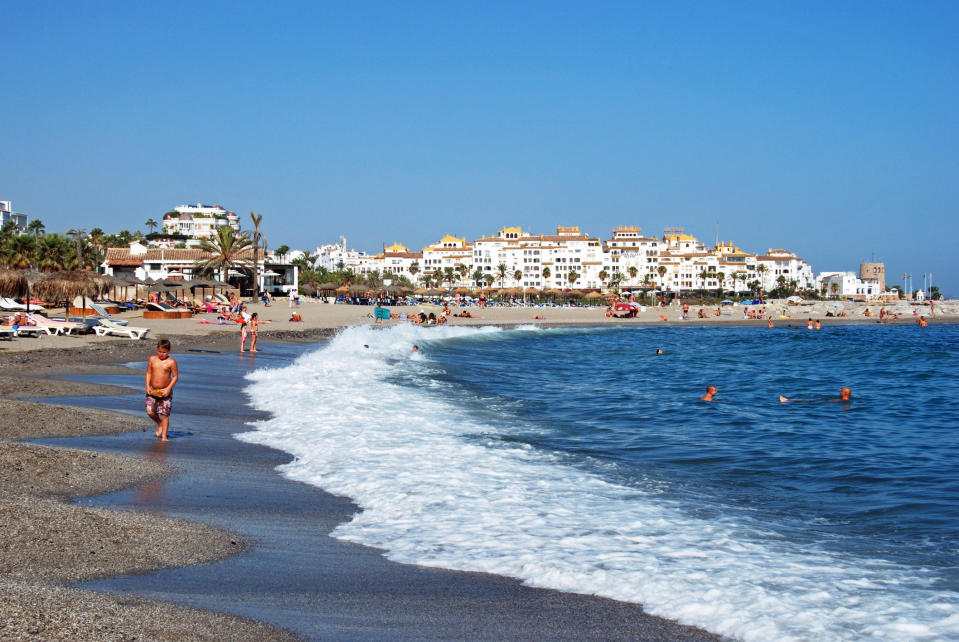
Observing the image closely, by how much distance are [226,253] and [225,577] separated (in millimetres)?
64470

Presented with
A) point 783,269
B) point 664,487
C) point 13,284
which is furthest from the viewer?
point 783,269

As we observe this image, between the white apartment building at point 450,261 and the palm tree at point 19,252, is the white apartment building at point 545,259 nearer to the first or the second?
the white apartment building at point 450,261

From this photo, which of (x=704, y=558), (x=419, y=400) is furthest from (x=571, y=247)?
(x=704, y=558)

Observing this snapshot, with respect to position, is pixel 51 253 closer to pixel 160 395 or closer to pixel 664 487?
pixel 160 395

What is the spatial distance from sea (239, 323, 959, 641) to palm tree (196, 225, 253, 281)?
162 ft

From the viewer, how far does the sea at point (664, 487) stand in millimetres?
5121

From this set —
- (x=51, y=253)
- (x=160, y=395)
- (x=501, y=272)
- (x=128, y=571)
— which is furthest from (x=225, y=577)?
(x=501, y=272)

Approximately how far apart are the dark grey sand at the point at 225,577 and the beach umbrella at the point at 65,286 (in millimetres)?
28776

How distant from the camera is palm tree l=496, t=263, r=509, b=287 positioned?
139875mm

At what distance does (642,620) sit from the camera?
4.61 m

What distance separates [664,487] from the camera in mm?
8469

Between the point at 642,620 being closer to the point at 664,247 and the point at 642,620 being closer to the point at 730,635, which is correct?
the point at 730,635

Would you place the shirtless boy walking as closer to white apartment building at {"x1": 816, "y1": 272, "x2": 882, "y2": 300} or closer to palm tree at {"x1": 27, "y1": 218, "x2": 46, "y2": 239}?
palm tree at {"x1": 27, "y1": 218, "x2": 46, "y2": 239}

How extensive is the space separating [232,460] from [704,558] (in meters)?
5.16
